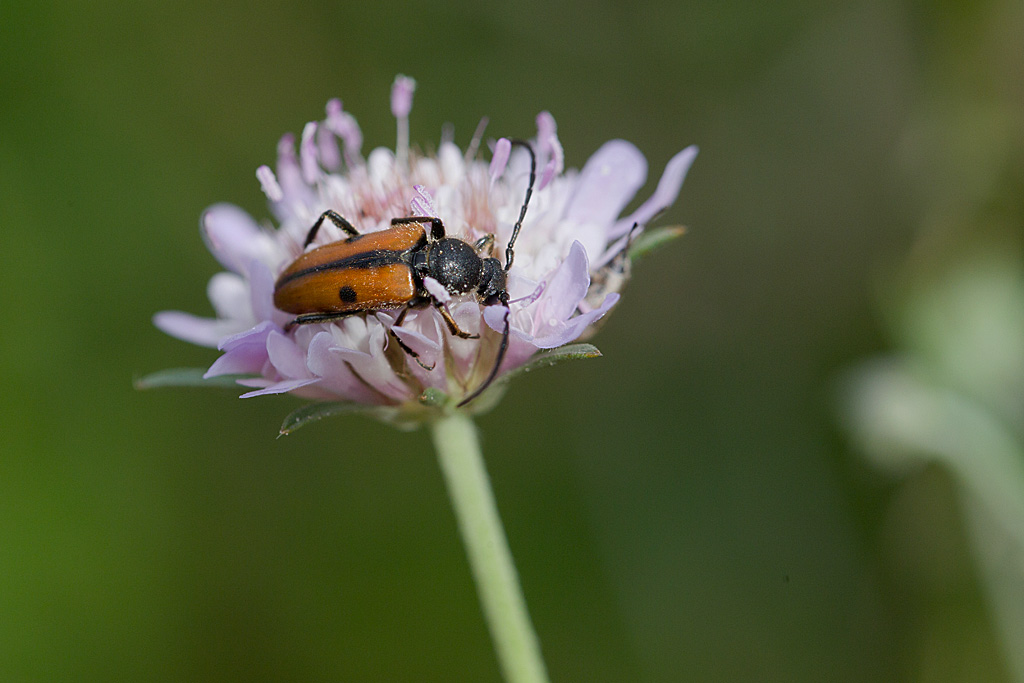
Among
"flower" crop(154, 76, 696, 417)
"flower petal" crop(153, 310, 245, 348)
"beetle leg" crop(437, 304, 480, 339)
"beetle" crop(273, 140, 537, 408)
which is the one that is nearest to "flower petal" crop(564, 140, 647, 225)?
"flower" crop(154, 76, 696, 417)

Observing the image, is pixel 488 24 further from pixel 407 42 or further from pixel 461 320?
pixel 461 320

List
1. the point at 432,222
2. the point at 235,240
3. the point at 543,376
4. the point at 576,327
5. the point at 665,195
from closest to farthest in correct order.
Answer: the point at 576,327
the point at 432,222
the point at 665,195
the point at 235,240
the point at 543,376

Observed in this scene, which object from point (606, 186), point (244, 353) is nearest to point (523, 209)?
point (606, 186)

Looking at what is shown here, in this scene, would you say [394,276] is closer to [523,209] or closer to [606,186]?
[523,209]

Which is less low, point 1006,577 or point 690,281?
point 690,281

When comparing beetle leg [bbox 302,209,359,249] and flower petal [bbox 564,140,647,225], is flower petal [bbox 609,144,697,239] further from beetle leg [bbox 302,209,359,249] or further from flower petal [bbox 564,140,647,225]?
beetle leg [bbox 302,209,359,249]

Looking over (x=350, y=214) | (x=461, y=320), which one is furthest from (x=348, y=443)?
(x=461, y=320)
